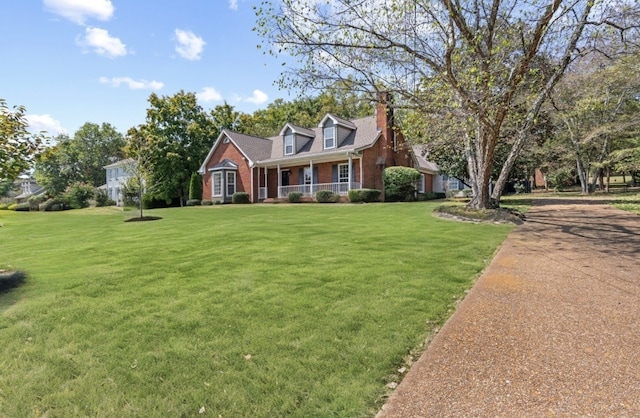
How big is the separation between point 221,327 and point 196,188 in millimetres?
28648

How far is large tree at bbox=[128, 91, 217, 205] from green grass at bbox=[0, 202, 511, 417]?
90.4 ft

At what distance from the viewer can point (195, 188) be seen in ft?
100

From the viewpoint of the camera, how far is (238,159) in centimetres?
2862

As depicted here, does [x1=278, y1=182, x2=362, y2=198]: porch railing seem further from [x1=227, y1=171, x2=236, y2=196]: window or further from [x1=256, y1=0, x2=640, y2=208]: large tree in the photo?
[x1=256, y1=0, x2=640, y2=208]: large tree

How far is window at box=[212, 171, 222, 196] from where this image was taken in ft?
94.5

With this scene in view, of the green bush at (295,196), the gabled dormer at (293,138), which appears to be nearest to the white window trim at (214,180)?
the gabled dormer at (293,138)

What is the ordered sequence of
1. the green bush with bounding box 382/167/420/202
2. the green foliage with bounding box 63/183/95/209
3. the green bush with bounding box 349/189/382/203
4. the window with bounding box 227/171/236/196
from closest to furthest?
the green bush with bounding box 349/189/382/203 < the green bush with bounding box 382/167/420/202 < the window with bounding box 227/171/236/196 < the green foliage with bounding box 63/183/95/209

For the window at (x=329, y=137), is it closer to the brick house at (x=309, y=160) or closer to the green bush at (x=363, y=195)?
the brick house at (x=309, y=160)

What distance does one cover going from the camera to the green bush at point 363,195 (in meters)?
21.9

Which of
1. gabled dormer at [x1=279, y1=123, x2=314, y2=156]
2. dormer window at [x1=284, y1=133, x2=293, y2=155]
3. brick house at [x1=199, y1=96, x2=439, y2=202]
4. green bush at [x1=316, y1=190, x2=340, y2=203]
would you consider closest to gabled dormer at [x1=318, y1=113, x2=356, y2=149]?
brick house at [x1=199, y1=96, x2=439, y2=202]

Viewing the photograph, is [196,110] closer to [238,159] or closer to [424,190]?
[238,159]

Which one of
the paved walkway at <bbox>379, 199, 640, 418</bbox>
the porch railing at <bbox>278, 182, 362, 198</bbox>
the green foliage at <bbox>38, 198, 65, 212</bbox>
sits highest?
the porch railing at <bbox>278, 182, 362, 198</bbox>

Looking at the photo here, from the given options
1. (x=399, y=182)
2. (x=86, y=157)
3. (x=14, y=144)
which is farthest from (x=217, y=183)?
(x=86, y=157)

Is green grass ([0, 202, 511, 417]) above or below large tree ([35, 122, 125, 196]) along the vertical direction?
below
